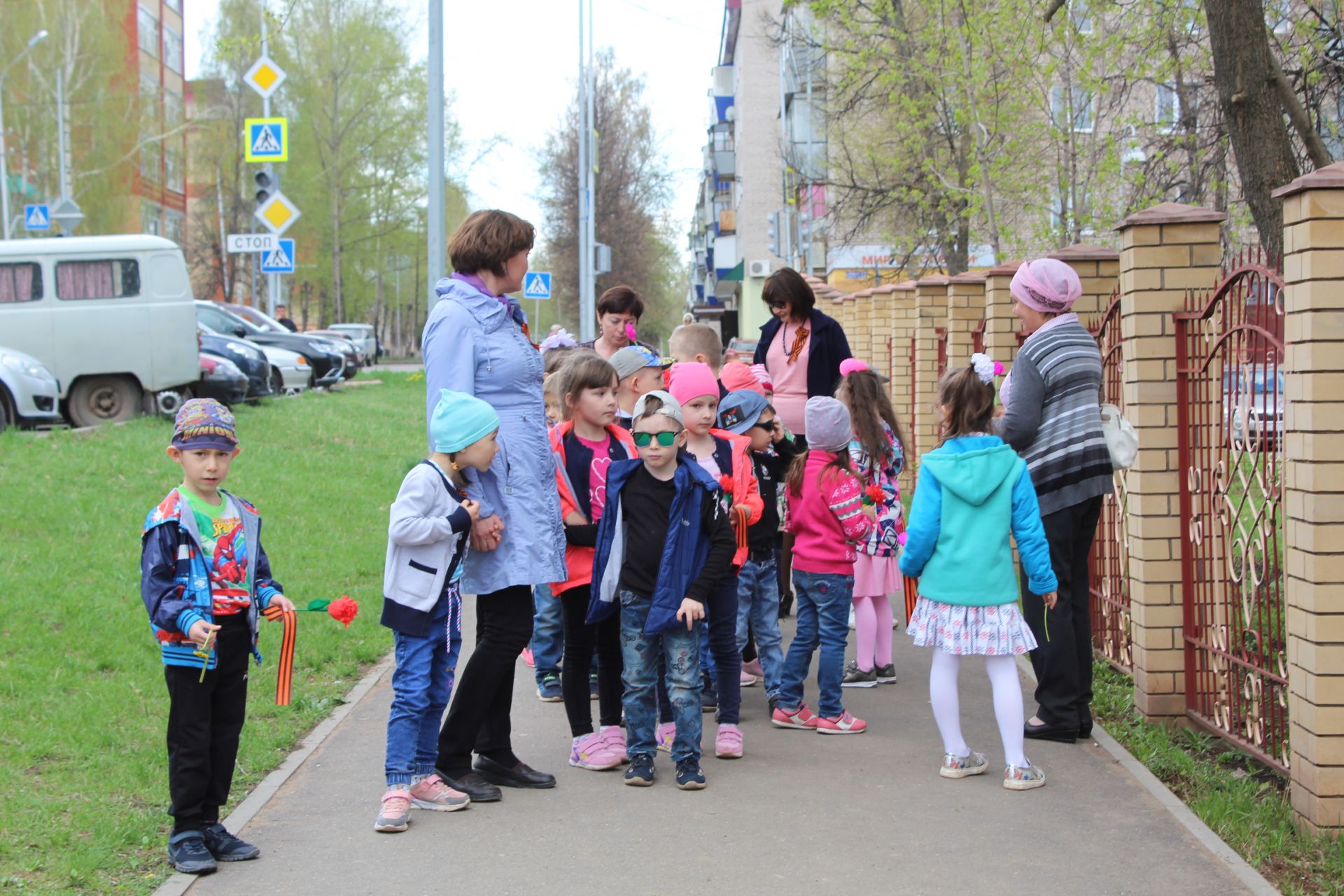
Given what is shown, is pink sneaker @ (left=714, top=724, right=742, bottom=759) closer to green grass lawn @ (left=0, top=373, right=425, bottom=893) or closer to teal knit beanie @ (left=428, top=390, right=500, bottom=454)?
green grass lawn @ (left=0, top=373, right=425, bottom=893)

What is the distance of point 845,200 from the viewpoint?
23781mm

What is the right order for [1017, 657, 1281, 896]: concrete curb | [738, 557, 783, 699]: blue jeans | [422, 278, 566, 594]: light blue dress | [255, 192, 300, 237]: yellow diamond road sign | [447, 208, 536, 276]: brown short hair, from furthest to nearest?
[255, 192, 300, 237]: yellow diamond road sign
[738, 557, 783, 699]: blue jeans
[447, 208, 536, 276]: brown short hair
[422, 278, 566, 594]: light blue dress
[1017, 657, 1281, 896]: concrete curb

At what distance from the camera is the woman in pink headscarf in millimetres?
6121

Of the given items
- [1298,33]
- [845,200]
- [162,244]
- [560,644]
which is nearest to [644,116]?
[845,200]

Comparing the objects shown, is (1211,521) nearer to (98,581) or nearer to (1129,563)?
(1129,563)

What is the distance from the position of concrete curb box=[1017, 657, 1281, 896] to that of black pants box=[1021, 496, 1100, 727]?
8.5 inches

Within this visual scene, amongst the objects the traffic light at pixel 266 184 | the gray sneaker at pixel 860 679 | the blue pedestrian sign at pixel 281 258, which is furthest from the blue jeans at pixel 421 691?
the blue pedestrian sign at pixel 281 258

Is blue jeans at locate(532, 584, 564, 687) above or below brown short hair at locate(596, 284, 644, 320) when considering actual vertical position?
below

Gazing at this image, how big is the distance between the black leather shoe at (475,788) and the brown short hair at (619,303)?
10.9ft

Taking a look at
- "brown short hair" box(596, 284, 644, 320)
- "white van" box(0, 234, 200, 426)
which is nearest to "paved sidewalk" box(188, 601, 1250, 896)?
"brown short hair" box(596, 284, 644, 320)

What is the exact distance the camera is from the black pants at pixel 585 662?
5.87m

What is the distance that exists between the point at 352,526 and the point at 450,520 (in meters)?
7.70

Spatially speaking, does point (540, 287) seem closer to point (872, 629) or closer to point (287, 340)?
point (287, 340)

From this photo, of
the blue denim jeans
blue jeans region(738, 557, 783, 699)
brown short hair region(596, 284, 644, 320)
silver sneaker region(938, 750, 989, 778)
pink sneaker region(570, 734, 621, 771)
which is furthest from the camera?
brown short hair region(596, 284, 644, 320)
